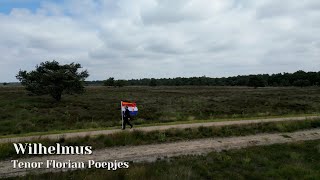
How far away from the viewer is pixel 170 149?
49.0 ft

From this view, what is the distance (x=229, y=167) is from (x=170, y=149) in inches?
128

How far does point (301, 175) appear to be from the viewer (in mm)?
11656

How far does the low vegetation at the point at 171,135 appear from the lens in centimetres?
1466

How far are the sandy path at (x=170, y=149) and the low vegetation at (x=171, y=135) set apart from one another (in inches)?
22.9

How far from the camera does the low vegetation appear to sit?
14657mm

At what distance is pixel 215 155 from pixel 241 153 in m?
1.51

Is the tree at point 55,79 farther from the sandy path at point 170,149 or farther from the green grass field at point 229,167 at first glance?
the green grass field at point 229,167

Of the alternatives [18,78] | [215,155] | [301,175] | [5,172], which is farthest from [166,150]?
[18,78]

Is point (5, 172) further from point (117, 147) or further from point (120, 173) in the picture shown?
point (117, 147)

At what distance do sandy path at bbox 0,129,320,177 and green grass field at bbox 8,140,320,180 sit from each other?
91 centimetres

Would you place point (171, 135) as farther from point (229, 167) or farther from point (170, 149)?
point (229, 167)

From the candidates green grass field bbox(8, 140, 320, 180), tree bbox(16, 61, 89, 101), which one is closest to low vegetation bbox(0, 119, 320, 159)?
green grass field bbox(8, 140, 320, 180)

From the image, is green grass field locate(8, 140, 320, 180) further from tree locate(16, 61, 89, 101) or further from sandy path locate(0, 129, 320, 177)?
tree locate(16, 61, 89, 101)

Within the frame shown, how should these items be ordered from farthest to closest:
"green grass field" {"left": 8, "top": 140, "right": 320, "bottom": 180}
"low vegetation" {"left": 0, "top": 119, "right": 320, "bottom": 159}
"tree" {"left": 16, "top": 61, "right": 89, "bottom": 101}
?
1. "tree" {"left": 16, "top": 61, "right": 89, "bottom": 101}
2. "low vegetation" {"left": 0, "top": 119, "right": 320, "bottom": 159}
3. "green grass field" {"left": 8, "top": 140, "right": 320, "bottom": 180}
